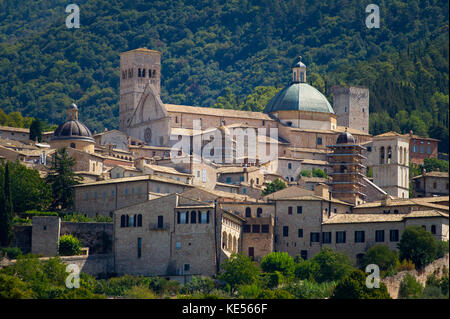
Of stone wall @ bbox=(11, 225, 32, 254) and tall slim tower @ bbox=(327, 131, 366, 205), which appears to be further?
tall slim tower @ bbox=(327, 131, 366, 205)

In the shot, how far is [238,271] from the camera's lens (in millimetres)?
85875

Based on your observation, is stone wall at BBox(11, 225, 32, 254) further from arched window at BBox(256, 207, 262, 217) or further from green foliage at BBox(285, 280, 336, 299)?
green foliage at BBox(285, 280, 336, 299)

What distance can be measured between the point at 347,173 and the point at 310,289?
833 inches

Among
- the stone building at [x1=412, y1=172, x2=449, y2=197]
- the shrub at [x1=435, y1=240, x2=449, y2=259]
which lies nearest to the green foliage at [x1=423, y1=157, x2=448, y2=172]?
the stone building at [x1=412, y1=172, x2=449, y2=197]

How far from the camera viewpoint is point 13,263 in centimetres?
8731

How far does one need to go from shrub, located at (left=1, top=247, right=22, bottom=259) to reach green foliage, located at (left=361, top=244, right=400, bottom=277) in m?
23.2

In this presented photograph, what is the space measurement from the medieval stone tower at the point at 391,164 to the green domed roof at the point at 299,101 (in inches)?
673

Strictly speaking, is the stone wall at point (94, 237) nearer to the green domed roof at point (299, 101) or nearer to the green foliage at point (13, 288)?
the green foliage at point (13, 288)

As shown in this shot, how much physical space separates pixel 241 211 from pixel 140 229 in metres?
7.72

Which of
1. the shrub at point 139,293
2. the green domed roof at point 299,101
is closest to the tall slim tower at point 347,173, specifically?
the shrub at point 139,293

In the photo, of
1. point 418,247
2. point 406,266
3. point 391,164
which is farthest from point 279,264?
point 391,164

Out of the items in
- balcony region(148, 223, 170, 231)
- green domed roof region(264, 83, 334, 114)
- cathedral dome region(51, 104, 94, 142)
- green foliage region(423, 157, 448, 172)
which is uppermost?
green domed roof region(264, 83, 334, 114)

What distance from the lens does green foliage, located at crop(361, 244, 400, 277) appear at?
84.9 metres
